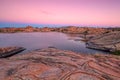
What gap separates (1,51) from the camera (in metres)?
31.1

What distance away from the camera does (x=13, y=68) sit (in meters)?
9.86

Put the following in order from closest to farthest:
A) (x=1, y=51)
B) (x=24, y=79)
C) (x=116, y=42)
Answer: (x=24, y=79), (x=1, y=51), (x=116, y=42)

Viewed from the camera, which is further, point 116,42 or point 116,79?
point 116,42

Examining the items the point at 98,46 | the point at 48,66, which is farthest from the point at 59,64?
the point at 98,46

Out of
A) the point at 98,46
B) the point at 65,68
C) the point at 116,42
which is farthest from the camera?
the point at 98,46

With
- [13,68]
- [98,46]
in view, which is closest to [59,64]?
[13,68]

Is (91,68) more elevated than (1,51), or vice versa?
(91,68)

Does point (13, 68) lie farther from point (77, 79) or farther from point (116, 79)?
point (116, 79)

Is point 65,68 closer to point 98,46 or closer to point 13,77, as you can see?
point 13,77

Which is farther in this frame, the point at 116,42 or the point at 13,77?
the point at 116,42

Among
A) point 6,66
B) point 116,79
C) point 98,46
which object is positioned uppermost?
point 6,66

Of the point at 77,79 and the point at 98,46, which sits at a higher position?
the point at 77,79

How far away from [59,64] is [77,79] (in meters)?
2.25

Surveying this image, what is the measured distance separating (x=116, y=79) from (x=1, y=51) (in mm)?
25307
